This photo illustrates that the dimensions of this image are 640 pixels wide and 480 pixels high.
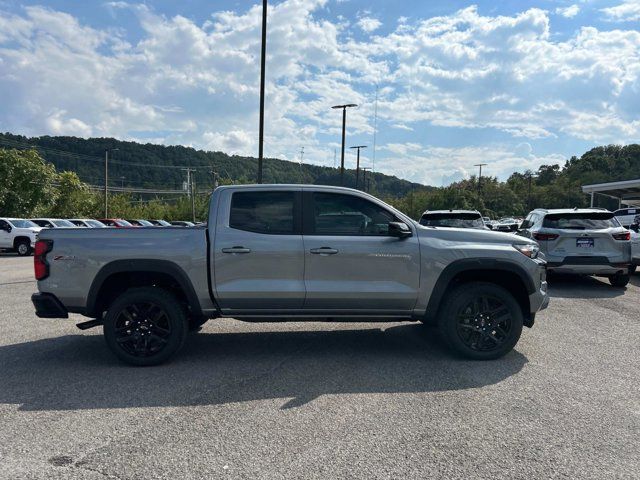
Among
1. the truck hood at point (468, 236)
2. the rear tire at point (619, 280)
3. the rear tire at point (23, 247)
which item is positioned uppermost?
the truck hood at point (468, 236)

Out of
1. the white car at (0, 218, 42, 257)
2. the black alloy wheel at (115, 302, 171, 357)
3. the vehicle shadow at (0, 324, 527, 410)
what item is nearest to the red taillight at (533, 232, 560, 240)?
the vehicle shadow at (0, 324, 527, 410)

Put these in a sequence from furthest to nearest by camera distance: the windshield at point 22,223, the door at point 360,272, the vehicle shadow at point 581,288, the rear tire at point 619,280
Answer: the windshield at point 22,223
the rear tire at point 619,280
the vehicle shadow at point 581,288
the door at point 360,272

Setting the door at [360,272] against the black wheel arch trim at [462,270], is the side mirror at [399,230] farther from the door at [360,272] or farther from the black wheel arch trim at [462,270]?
the black wheel arch trim at [462,270]

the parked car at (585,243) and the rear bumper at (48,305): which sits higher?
the parked car at (585,243)

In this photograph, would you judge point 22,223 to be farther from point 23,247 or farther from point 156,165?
point 156,165

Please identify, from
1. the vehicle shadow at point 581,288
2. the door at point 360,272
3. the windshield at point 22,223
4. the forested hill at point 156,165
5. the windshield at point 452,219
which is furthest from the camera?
the forested hill at point 156,165

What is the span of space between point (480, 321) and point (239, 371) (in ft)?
8.73

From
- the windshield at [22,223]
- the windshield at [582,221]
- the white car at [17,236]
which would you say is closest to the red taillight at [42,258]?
the windshield at [582,221]

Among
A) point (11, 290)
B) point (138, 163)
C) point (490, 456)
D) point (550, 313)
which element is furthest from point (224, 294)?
point (138, 163)

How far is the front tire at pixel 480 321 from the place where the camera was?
213 inches

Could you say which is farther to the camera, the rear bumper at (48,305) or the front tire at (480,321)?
the front tire at (480,321)

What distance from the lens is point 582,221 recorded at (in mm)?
10328

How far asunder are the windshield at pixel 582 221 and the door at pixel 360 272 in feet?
20.8

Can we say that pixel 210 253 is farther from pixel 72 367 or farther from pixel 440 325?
pixel 440 325
